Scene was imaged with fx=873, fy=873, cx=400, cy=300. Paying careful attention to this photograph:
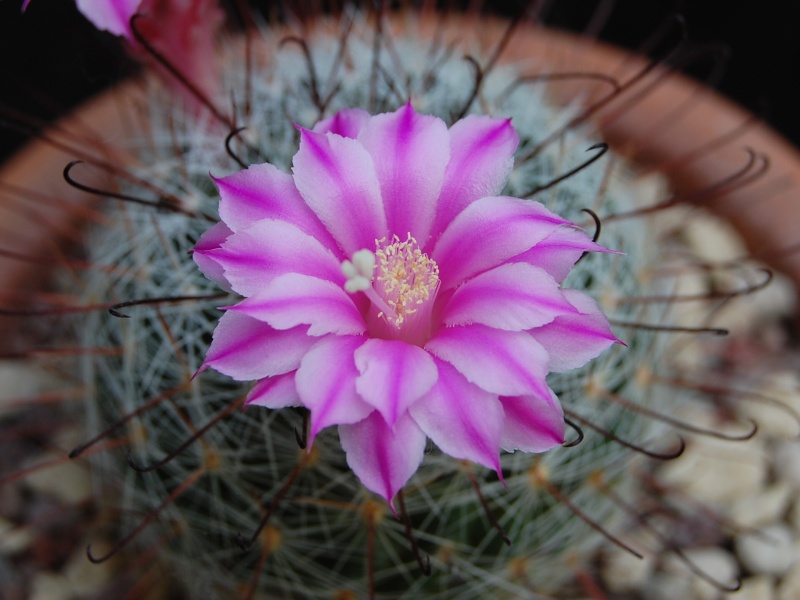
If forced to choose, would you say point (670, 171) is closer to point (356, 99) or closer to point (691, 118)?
point (691, 118)

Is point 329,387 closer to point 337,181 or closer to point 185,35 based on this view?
point 337,181

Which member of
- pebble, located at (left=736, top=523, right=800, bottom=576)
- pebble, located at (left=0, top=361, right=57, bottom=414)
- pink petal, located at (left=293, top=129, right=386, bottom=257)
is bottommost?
pebble, located at (left=0, top=361, right=57, bottom=414)

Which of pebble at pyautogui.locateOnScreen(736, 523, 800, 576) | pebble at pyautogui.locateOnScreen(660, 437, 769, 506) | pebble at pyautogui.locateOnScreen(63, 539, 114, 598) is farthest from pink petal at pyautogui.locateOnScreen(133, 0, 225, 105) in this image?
pebble at pyautogui.locateOnScreen(736, 523, 800, 576)

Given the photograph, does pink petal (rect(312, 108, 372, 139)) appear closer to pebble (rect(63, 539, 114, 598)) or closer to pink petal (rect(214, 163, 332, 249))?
pink petal (rect(214, 163, 332, 249))

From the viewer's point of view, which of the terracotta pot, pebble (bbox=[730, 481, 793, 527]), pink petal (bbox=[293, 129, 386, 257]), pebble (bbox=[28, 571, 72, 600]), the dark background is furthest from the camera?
the dark background

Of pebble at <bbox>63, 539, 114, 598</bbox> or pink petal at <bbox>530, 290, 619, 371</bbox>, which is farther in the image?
pebble at <bbox>63, 539, 114, 598</bbox>

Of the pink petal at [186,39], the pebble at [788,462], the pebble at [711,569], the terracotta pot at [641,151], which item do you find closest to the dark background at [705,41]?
the terracotta pot at [641,151]
